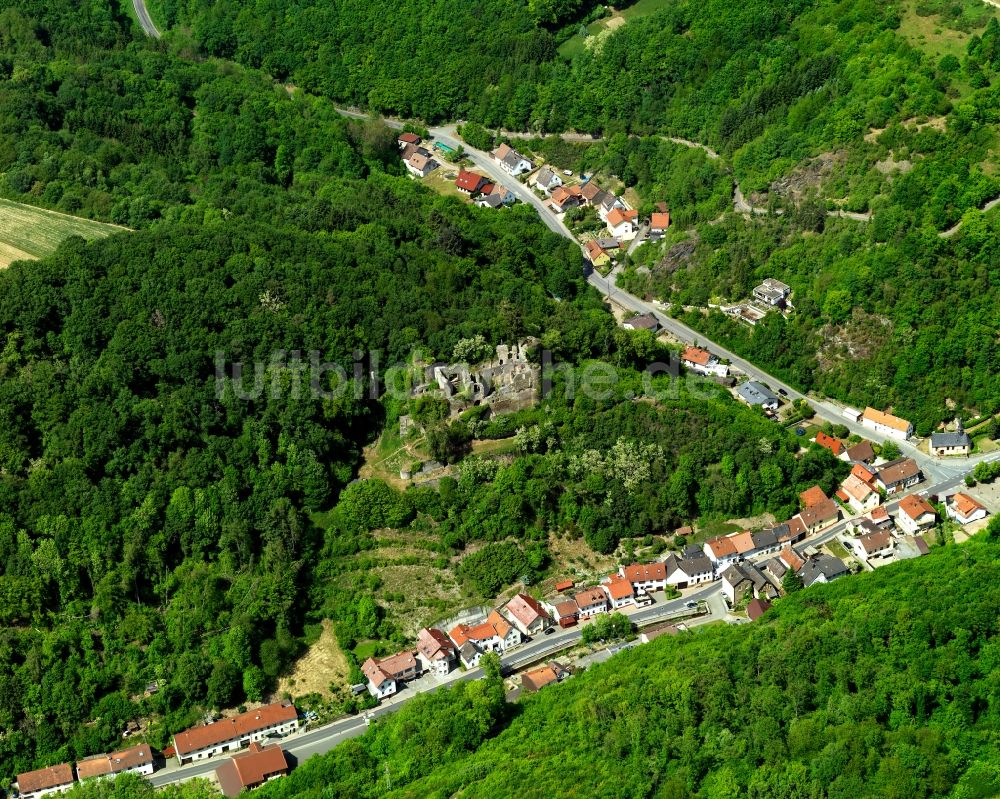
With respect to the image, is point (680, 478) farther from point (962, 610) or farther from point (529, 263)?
point (529, 263)

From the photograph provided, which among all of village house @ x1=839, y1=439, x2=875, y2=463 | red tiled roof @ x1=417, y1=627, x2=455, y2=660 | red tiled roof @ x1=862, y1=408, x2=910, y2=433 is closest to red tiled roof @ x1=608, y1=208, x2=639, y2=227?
red tiled roof @ x1=862, y1=408, x2=910, y2=433

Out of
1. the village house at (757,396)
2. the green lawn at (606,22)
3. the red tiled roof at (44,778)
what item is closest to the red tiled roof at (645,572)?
the village house at (757,396)

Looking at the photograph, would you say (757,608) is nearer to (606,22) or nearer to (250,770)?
(250,770)

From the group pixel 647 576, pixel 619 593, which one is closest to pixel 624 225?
pixel 647 576

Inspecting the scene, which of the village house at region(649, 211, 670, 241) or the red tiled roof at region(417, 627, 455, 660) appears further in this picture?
the village house at region(649, 211, 670, 241)

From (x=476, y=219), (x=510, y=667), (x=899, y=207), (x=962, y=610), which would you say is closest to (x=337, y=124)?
(x=476, y=219)

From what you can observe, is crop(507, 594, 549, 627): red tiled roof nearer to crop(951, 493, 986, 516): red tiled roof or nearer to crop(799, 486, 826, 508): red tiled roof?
crop(799, 486, 826, 508): red tiled roof
